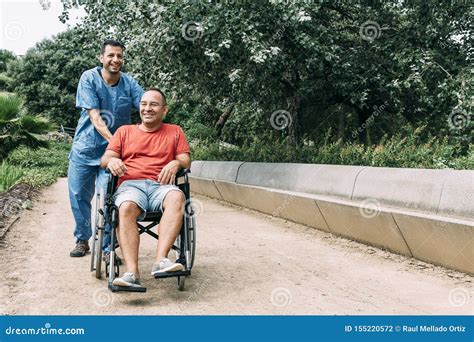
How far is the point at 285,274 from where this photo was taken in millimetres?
5215

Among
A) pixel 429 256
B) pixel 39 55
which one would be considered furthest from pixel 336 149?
pixel 39 55

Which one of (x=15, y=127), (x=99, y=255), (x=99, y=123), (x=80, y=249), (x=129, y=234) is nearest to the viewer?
(x=129, y=234)

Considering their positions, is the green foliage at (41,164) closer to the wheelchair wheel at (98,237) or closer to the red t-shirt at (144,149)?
the wheelchair wheel at (98,237)

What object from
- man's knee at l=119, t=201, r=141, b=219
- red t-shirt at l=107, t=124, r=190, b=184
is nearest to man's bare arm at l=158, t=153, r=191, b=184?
red t-shirt at l=107, t=124, r=190, b=184

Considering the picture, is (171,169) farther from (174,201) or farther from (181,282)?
(181,282)

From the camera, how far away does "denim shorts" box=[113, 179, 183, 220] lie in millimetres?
4340

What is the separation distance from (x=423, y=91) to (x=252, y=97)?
4.29 m

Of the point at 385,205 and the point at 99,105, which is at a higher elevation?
the point at 99,105

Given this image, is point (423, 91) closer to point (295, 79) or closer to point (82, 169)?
point (295, 79)

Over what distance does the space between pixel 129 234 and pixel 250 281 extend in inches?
47.7

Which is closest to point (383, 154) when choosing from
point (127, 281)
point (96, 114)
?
point (96, 114)

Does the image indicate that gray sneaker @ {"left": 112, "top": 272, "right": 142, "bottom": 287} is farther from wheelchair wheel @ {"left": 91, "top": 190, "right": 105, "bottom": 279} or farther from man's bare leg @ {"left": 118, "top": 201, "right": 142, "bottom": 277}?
wheelchair wheel @ {"left": 91, "top": 190, "right": 105, "bottom": 279}

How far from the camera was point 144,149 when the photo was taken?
475cm
